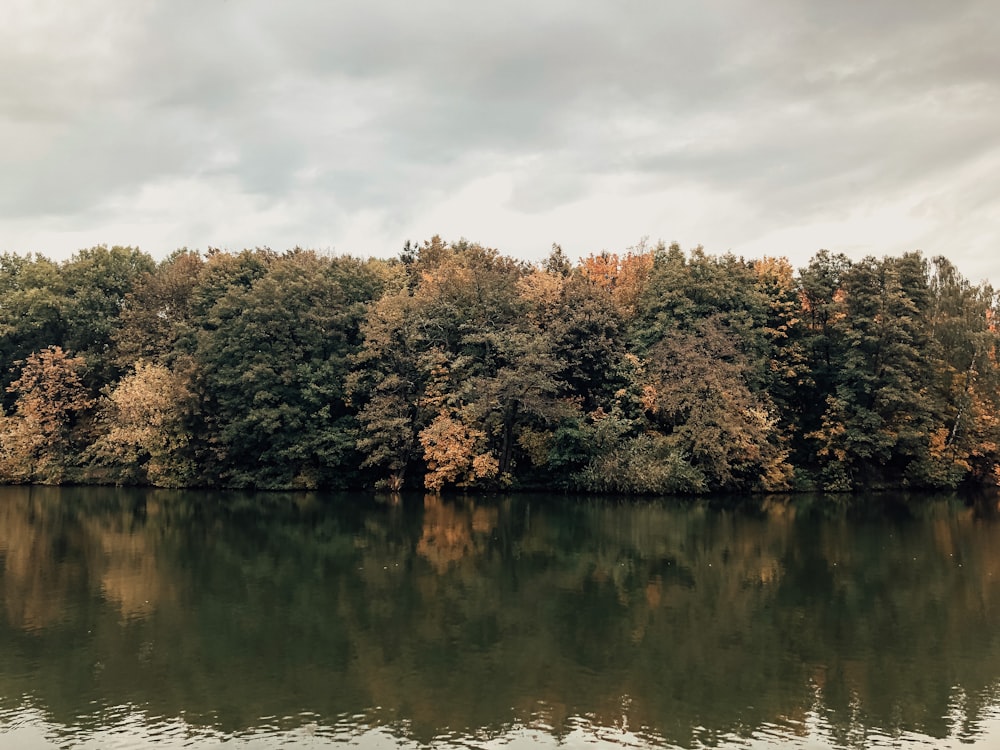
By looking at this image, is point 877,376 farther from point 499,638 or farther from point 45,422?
point 45,422

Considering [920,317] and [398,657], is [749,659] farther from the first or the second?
[920,317]

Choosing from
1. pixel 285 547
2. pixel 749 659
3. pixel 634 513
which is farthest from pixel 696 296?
pixel 749 659

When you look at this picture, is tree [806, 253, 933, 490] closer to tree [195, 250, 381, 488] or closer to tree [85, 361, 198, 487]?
tree [195, 250, 381, 488]

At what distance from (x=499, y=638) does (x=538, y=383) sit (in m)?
32.7

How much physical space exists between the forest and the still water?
653 inches

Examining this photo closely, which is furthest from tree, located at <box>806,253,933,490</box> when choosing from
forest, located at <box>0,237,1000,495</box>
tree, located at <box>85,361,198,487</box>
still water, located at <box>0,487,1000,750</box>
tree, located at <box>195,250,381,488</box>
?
tree, located at <box>85,361,198,487</box>

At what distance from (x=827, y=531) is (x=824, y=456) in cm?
2291

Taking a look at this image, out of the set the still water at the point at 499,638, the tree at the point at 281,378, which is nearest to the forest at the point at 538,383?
the tree at the point at 281,378

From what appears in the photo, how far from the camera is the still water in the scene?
1337cm

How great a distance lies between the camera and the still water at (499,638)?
1337cm

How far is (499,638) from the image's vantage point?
18344mm

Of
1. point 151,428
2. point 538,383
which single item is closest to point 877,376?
point 538,383

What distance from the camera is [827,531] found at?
35.2m

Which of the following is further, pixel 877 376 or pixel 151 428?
pixel 151 428
